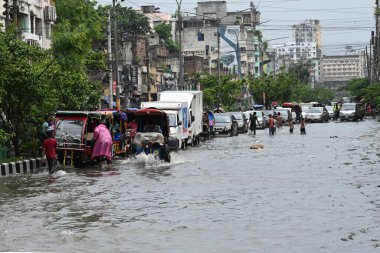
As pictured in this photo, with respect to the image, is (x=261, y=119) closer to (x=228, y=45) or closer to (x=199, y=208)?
(x=199, y=208)

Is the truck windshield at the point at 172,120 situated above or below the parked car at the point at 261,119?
above

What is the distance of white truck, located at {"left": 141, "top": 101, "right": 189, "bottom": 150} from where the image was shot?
136ft

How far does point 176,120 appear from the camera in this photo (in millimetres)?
41844

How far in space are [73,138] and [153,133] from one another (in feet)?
14.9

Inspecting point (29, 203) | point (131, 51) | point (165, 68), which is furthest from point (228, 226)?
point (165, 68)

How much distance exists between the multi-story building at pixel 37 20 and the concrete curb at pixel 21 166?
2608cm

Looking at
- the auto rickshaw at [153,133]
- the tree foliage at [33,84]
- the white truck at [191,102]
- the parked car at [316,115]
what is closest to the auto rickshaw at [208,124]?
the white truck at [191,102]

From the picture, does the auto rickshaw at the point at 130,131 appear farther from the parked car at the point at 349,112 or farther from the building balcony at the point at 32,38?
the parked car at the point at 349,112

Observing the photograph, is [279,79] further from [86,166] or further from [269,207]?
[269,207]

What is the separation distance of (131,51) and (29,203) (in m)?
69.0

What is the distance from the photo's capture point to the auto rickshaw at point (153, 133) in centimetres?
3259

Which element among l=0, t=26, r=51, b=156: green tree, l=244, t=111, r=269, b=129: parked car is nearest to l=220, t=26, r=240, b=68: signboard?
l=244, t=111, r=269, b=129: parked car

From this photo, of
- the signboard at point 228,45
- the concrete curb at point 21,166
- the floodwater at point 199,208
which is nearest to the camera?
the floodwater at point 199,208

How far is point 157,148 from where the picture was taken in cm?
3266
